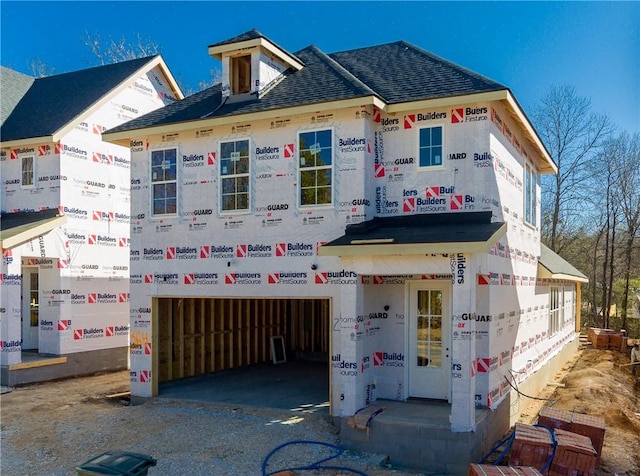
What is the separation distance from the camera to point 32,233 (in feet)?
47.7

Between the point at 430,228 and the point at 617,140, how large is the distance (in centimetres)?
2718

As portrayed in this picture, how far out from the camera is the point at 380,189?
11094 mm

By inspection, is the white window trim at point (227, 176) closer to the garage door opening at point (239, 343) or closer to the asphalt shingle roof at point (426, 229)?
the asphalt shingle roof at point (426, 229)

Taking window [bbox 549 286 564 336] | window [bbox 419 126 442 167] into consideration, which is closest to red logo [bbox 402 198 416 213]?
window [bbox 419 126 442 167]

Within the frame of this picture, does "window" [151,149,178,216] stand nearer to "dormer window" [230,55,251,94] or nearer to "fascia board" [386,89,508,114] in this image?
"dormer window" [230,55,251,94]

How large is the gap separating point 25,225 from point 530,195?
14.0m

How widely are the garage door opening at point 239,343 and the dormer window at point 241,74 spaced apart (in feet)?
17.4

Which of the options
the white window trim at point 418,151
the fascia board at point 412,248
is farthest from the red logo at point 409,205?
the fascia board at point 412,248

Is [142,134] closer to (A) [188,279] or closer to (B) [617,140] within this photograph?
(A) [188,279]

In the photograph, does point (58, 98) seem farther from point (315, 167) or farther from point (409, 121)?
point (409, 121)

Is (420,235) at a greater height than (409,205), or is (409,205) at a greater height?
(409,205)

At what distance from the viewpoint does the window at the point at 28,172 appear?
1627cm

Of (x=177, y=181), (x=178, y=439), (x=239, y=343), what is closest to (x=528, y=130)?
(x=177, y=181)

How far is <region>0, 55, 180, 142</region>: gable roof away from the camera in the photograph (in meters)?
16.4
